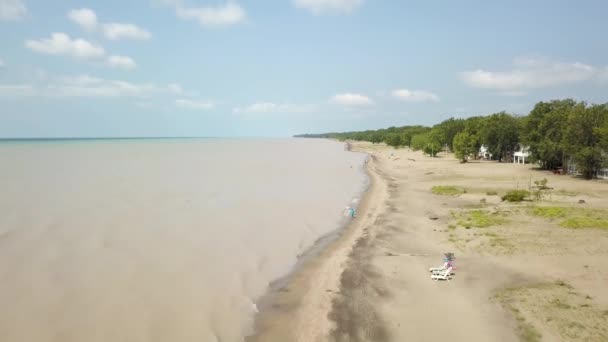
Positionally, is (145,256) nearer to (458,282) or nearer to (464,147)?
(458,282)

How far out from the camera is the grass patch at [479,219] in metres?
Result: 28.3

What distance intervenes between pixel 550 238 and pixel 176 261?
22.0 m

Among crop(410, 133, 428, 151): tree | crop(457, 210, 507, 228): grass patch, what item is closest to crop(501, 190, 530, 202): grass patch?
crop(457, 210, 507, 228): grass patch

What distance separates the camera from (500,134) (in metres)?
85.9

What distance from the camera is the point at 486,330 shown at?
14.0 m

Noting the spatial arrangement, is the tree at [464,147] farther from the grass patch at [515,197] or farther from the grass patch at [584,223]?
the grass patch at [584,223]

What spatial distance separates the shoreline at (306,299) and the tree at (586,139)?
4296 cm

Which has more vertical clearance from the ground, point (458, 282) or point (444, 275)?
point (444, 275)

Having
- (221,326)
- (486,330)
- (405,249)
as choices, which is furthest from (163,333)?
(405,249)

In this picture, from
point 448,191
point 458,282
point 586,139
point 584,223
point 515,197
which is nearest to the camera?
point 458,282

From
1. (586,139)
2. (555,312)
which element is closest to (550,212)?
(555,312)

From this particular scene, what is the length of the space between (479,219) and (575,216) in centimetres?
699

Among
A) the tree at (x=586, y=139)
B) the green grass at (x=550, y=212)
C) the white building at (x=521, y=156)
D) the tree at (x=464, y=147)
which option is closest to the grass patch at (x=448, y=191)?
the green grass at (x=550, y=212)

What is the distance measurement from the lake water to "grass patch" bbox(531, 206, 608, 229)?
15787 mm
